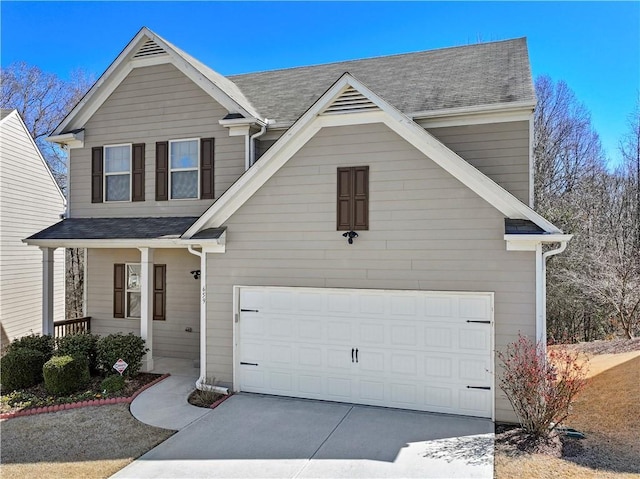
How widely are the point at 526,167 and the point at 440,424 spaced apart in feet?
18.4

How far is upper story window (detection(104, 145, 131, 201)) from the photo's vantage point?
12.4 metres

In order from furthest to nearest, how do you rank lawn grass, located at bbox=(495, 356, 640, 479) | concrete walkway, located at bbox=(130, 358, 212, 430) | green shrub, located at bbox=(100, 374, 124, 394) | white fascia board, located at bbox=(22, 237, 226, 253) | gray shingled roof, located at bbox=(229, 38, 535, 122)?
gray shingled roof, located at bbox=(229, 38, 535, 122) → green shrub, located at bbox=(100, 374, 124, 394) → white fascia board, located at bbox=(22, 237, 226, 253) → concrete walkway, located at bbox=(130, 358, 212, 430) → lawn grass, located at bbox=(495, 356, 640, 479)

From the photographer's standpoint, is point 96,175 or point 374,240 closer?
point 374,240

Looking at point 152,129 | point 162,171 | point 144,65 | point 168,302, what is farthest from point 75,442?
point 144,65

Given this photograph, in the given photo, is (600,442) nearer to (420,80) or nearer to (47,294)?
(420,80)

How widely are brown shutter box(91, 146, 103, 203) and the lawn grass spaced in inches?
456

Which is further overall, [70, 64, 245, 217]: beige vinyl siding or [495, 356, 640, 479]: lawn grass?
[70, 64, 245, 217]: beige vinyl siding

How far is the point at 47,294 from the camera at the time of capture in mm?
11766

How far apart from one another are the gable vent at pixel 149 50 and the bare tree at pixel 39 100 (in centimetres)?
1499

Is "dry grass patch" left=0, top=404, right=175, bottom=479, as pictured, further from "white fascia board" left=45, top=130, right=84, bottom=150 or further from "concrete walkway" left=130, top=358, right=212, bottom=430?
"white fascia board" left=45, top=130, right=84, bottom=150

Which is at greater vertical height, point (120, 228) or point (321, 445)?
point (120, 228)

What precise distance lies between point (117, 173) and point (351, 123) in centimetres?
736

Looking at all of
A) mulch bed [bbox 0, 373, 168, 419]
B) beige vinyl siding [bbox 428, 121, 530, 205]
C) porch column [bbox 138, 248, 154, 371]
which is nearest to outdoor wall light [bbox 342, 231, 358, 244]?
beige vinyl siding [bbox 428, 121, 530, 205]

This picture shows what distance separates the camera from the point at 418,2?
12938 millimetres
